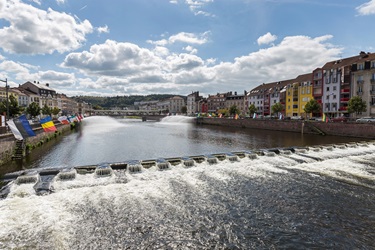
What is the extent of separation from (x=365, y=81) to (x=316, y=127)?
928 inches

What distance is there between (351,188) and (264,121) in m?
59.6

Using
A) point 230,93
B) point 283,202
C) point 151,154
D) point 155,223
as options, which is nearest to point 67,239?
point 155,223

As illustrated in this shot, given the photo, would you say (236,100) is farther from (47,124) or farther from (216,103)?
(47,124)

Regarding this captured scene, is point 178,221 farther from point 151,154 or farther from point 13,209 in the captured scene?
point 151,154

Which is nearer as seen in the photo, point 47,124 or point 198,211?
point 198,211

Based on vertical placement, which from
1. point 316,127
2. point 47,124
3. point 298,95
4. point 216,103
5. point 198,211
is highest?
point 298,95

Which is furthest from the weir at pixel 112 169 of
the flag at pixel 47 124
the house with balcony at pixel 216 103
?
the house with balcony at pixel 216 103

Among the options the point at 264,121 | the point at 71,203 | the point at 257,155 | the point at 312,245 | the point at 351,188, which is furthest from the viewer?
the point at 264,121

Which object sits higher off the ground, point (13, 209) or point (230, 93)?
point (230, 93)

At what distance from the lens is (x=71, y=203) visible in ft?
43.3

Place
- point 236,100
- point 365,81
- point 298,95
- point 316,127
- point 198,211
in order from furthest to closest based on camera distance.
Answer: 1. point 236,100
2. point 298,95
3. point 365,81
4. point 316,127
5. point 198,211

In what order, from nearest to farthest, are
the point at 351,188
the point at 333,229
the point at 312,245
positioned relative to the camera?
the point at 312,245 < the point at 333,229 < the point at 351,188

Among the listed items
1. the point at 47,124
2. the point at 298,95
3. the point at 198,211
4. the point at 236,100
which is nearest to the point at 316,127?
the point at 298,95

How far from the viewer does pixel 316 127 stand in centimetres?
5681
